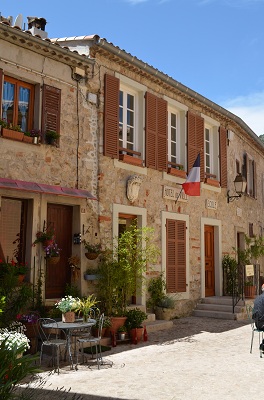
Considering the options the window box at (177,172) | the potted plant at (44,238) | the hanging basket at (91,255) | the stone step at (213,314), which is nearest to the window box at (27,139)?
the potted plant at (44,238)

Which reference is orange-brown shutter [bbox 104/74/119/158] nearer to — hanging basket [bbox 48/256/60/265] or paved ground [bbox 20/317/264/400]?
hanging basket [bbox 48/256/60/265]

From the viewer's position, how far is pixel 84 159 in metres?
8.60

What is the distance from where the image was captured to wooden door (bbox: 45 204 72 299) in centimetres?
805

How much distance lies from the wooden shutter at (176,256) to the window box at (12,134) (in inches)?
175

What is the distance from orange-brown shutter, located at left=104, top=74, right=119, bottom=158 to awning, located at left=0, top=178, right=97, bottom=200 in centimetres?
120

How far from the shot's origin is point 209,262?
12.5 m

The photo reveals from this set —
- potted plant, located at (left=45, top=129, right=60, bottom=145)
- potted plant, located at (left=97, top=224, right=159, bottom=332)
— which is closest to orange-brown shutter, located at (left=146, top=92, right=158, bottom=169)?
potted plant, located at (left=97, top=224, right=159, bottom=332)

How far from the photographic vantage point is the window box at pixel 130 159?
369 inches

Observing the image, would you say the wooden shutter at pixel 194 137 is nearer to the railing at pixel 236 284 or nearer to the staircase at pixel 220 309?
the railing at pixel 236 284

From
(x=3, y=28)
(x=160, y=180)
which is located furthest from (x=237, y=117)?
(x=3, y=28)

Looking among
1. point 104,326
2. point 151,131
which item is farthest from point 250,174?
point 104,326

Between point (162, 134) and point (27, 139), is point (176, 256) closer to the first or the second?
point (162, 134)

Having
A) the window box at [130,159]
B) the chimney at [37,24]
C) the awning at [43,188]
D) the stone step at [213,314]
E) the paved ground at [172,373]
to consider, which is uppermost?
the chimney at [37,24]

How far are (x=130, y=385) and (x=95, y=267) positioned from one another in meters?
3.46
